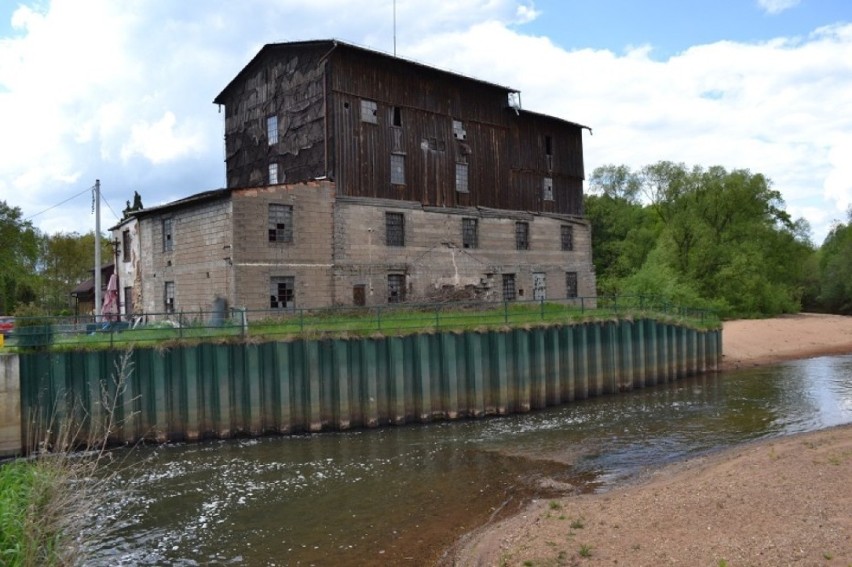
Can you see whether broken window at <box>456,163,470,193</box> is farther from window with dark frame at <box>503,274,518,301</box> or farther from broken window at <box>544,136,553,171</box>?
broken window at <box>544,136,553,171</box>

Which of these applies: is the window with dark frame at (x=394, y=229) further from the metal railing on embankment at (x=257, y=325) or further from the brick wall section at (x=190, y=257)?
the brick wall section at (x=190, y=257)

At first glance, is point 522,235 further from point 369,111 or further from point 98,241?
point 98,241

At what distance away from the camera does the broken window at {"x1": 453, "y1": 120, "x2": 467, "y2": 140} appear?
3506 cm

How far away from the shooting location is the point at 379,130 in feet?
104

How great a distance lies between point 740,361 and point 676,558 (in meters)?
31.2

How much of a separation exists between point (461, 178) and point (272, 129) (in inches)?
408

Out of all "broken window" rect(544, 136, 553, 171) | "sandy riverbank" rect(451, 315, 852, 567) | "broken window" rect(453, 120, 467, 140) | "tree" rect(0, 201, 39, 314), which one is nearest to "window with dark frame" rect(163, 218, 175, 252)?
"broken window" rect(453, 120, 467, 140)

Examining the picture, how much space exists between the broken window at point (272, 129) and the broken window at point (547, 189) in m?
16.6

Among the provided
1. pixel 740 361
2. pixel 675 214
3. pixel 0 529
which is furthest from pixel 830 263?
pixel 0 529

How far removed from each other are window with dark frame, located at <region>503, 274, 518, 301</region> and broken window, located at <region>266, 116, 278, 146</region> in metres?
14.7

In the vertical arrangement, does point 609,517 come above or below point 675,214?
below

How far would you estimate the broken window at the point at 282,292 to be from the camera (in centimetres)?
2756

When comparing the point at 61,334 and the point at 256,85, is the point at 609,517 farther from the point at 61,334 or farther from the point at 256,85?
the point at 256,85

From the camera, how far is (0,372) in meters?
18.2
